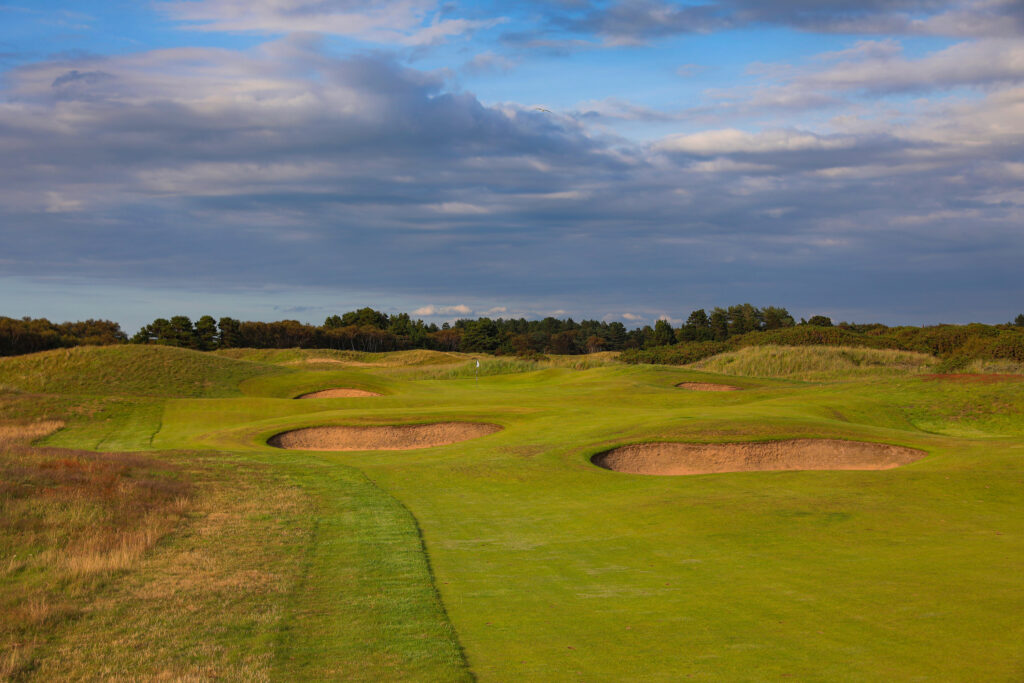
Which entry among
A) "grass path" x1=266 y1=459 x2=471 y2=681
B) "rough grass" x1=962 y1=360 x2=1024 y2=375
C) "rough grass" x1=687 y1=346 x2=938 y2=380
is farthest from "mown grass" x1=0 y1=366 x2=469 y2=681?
"rough grass" x1=687 y1=346 x2=938 y2=380

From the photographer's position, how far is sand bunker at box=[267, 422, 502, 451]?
30.1 metres

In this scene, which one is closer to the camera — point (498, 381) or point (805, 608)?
point (805, 608)

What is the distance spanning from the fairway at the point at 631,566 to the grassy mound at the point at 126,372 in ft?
86.2

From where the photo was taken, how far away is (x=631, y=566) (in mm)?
11164

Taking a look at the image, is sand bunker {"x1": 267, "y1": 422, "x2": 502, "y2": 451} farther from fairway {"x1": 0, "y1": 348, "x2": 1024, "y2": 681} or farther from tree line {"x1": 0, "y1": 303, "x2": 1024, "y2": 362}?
tree line {"x1": 0, "y1": 303, "x2": 1024, "y2": 362}

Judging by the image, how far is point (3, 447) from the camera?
62.7 ft

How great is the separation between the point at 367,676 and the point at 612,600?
353cm

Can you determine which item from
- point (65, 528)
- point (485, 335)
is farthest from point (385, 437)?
point (485, 335)

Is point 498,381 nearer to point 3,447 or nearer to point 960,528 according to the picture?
point 3,447

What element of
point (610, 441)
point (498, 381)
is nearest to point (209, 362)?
point (498, 381)

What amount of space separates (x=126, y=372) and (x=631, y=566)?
1911 inches

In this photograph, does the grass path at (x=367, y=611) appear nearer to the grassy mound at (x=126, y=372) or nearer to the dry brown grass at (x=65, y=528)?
the dry brown grass at (x=65, y=528)

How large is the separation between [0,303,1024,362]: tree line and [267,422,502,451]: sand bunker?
4960cm

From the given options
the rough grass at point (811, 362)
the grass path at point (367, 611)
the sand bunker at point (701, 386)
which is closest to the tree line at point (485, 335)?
the rough grass at point (811, 362)
